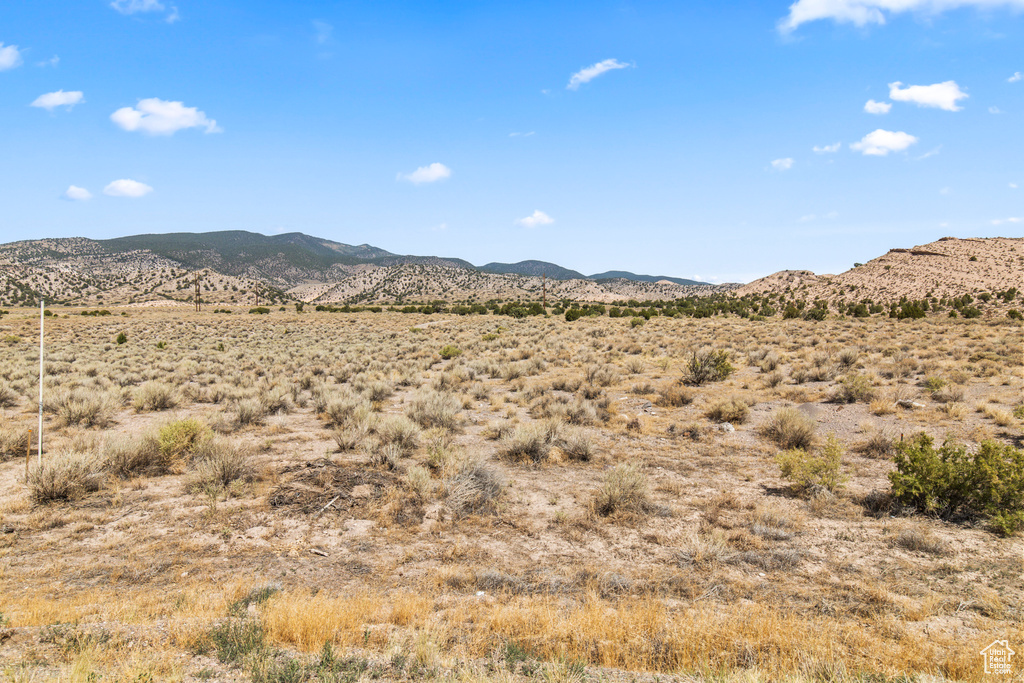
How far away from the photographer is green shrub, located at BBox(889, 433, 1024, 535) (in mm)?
6188

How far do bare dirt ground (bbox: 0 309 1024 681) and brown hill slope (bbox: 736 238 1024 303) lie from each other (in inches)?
2335

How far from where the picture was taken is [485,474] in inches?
302

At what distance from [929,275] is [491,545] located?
8228 centimetres

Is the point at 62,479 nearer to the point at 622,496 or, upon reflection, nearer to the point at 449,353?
the point at 622,496

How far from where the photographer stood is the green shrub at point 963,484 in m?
6.19

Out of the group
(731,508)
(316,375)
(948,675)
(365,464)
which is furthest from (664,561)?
(316,375)

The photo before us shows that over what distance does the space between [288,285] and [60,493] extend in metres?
187

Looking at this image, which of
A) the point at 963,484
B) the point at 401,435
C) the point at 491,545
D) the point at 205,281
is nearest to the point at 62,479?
the point at 401,435

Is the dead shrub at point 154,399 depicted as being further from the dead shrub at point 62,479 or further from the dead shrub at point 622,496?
the dead shrub at point 622,496

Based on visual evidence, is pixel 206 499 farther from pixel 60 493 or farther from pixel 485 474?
pixel 485 474

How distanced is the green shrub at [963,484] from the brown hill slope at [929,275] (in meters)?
64.6

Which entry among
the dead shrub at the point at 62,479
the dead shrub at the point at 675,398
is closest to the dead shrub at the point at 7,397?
the dead shrub at the point at 62,479

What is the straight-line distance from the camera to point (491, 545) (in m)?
6.05

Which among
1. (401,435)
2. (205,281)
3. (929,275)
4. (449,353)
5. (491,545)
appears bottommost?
(491,545)
